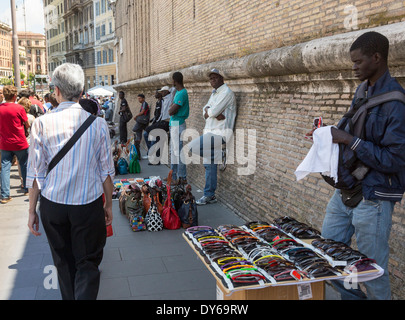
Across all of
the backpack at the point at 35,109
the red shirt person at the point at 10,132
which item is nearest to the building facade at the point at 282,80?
the red shirt person at the point at 10,132

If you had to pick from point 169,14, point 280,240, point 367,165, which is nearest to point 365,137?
point 367,165

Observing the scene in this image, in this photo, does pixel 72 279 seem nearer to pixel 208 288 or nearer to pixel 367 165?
pixel 208 288

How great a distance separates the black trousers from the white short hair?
81 cm

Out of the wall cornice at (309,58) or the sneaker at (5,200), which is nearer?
the wall cornice at (309,58)

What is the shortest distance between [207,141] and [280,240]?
13.8 feet

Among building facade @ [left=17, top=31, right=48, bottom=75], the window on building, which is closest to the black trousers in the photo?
the window on building

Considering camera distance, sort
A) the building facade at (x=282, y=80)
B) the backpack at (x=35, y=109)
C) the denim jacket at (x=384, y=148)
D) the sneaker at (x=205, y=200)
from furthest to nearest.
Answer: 1. the backpack at (x=35, y=109)
2. the sneaker at (x=205, y=200)
3. the building facade at (x=282, y=80)
4. the denim jacket at (x=384, y=148)

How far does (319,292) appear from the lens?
3350mm

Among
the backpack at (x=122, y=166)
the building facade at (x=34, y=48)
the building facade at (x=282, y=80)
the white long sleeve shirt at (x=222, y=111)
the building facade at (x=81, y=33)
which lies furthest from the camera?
the building facade at (x=34, y=48)

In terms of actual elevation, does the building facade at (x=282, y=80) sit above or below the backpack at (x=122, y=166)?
above

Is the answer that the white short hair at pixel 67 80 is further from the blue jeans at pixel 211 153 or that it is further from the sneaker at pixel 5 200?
the sneaker at pixel 5 200

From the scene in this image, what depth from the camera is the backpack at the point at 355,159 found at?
119 inches

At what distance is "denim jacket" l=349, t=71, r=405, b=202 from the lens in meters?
2.85

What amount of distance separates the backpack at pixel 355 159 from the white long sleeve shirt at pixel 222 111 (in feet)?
13.9
